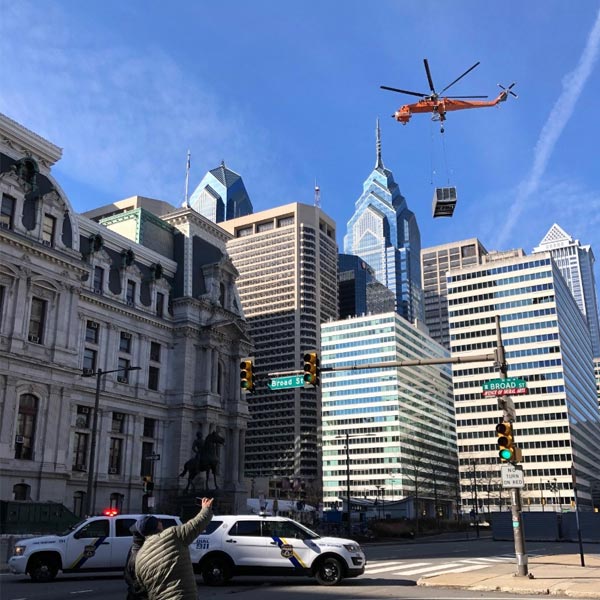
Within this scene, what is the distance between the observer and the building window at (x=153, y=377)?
64.4 metres

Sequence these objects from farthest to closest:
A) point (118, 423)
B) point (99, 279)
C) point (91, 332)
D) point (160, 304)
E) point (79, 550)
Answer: point (160, 304), point (99, 279), point (118, 423), point (91, 332), point (79, 550)

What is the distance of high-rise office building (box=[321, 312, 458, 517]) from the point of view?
579ft

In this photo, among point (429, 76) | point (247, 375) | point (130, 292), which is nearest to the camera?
point (247, 375)

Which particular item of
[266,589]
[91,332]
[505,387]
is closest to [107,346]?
[91,332]

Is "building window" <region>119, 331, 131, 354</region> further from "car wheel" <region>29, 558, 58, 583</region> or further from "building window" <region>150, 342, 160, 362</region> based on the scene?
"car wheel" <region>29, 558, 58, 583</region>

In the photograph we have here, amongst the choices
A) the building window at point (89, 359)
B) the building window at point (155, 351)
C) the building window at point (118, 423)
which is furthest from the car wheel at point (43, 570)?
the building window at point (155, 351)

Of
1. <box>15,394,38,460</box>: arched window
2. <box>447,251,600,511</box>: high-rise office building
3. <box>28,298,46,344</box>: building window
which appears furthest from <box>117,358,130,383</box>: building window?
<box>447,251,600,511</box>: high-rise office building

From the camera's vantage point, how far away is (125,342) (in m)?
61.9

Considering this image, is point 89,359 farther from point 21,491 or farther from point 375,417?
point 375,417

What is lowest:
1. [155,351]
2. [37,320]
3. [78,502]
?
[78,502]

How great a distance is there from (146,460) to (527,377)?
119490 millimetres

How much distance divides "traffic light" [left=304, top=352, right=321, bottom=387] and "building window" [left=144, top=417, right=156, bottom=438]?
140ft

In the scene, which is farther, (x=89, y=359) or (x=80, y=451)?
(x=89, y=359)

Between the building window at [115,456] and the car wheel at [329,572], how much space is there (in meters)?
42.5
